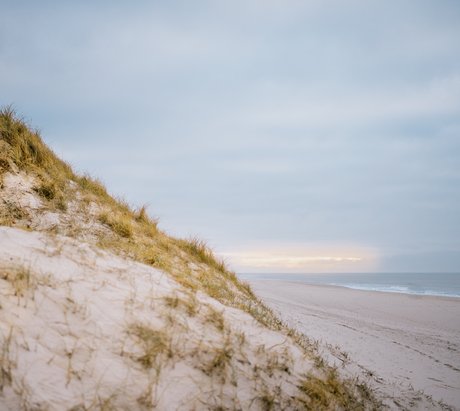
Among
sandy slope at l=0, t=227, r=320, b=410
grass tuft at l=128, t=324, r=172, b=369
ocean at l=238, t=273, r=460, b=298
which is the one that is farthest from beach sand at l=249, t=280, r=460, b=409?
ocean at l=238, t=273, r=460, b=298

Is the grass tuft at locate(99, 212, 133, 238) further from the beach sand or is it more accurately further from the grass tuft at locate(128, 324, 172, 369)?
the beach sand

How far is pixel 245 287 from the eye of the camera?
29.2 ft

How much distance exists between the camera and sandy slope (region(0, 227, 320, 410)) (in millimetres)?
2561

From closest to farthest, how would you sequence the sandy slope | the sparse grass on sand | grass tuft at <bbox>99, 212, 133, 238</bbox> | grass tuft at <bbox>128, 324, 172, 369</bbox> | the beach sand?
1. the sandy slope
2. grass tuft at <bbox>128, 324, 172, 369</bbox>
3. the sparse grass on sand
4. the beach sand
5. grass tuft at <bbox>99, 212, 133, 238</bbox>

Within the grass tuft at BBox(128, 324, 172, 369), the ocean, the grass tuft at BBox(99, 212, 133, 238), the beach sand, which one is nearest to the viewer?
the grass tuft at BBox(128, 324, 172, 369)

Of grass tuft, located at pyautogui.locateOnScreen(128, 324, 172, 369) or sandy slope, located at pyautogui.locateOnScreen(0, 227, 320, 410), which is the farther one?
grass tuft, located at pyautogui.locateOnScreen(128, 324, 172, 369)

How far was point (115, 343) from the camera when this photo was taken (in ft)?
10.2

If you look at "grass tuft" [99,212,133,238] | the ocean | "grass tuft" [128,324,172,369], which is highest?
"grass tuft" [99,212,133,238]

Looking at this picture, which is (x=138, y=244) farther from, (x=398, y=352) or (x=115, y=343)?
(x=398, y=352)

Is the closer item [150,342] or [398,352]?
[150,342]

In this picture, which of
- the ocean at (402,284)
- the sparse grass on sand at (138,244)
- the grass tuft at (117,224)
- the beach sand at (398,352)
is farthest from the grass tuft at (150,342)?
the ocean at (402,284)

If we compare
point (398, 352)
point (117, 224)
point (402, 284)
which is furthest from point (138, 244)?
point (402, 284)

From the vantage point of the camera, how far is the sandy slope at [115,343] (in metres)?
2.56

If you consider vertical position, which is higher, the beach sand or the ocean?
the beach sand
